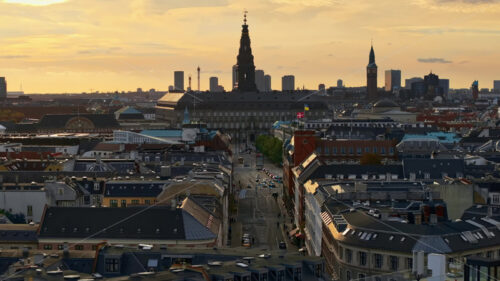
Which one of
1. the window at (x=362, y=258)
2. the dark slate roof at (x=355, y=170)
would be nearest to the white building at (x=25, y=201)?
the dark slate roof at (x=355, y=170)

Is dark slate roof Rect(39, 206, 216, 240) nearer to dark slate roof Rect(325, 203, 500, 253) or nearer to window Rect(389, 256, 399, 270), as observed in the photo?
dark slate roof Rect(325, 203, 500, 253)

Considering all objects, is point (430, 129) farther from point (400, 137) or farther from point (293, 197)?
point (293, 197)

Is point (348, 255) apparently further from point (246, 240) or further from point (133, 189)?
point (133, 189)

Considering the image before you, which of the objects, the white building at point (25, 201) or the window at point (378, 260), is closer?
the window at point (378, 260)

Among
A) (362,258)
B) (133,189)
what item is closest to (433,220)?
(362,258)

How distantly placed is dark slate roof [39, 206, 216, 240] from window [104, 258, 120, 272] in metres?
13.9

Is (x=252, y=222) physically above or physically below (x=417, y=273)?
below

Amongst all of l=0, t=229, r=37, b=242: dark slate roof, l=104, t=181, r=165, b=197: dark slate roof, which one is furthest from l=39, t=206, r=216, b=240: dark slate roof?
l=104, t=181, r=165, b=197: dark slate roof

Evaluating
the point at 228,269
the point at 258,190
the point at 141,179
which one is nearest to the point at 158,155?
the point at 258,190

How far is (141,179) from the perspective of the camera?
95500 millimetres

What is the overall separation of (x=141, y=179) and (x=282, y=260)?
45877 mm

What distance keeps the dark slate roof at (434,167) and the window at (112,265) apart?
52291mm

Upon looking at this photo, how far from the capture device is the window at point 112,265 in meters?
54.1

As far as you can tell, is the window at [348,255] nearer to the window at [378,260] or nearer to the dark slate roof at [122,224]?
the window at [378,260]
